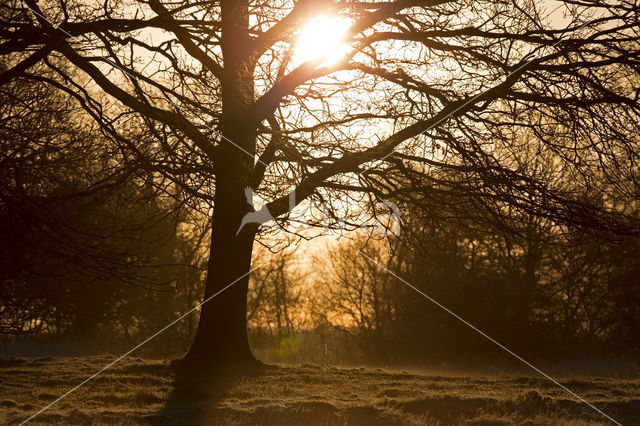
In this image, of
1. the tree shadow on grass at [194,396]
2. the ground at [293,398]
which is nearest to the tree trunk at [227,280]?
the tree shadow on grass at [194,396]

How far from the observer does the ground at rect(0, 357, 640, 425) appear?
8859mm

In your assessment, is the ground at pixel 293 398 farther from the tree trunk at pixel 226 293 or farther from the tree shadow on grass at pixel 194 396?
the tree trunk at pixel 226 293

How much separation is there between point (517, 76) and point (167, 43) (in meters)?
5.82

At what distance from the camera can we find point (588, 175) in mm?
10125

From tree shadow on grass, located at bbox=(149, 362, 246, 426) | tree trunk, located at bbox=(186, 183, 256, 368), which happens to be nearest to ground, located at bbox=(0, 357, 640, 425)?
tree shadow on grass, located at bbox=(149, 362, 246, 426)

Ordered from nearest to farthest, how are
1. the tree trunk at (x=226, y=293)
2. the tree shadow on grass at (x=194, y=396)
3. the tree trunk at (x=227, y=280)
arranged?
the tree shadow on grass at (x=194, y=396) → the tree trunk at (x=227, y=280) → the tree trunk at (x=226, y=293)

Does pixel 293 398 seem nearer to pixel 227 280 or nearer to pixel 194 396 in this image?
pixel 194 396

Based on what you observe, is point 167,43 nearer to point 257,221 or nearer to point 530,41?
point 257,221

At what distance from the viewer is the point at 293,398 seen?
32.9 ft

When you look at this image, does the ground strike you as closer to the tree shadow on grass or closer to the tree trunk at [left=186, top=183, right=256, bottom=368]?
the tree shadow on grass

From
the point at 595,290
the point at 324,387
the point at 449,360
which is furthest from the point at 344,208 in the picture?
the point at 595,290

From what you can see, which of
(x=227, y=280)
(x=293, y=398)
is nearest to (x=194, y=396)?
(x=293, y=398)

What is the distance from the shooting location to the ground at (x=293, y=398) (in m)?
8.86

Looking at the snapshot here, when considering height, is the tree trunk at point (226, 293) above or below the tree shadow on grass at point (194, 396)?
above
